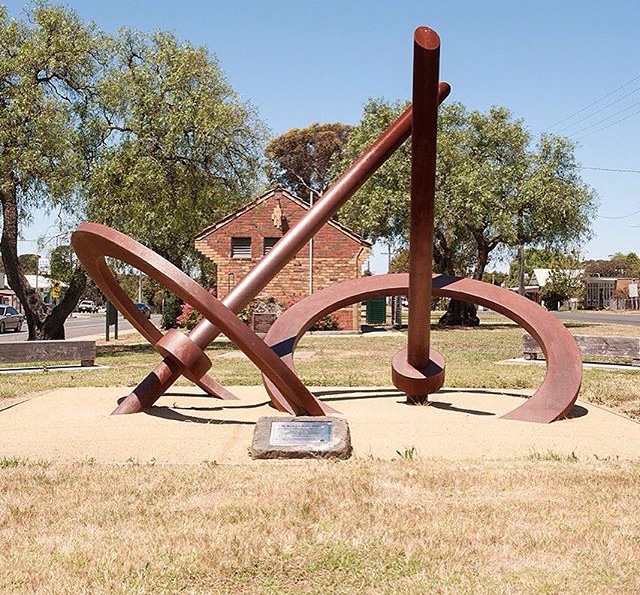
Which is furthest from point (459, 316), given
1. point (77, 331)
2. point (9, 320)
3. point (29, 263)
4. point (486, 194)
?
point (29, 263)

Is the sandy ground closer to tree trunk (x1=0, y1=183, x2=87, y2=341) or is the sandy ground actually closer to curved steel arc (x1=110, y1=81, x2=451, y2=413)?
curved steel arc (x1=110, y1=81, x2=451, y2=413)

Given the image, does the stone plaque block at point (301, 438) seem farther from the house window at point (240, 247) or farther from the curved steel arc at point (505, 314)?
the house window at point (240, 247)

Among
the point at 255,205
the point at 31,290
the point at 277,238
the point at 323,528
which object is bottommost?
the point at 323,528

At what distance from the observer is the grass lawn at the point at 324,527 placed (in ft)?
14.3

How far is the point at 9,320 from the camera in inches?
1729

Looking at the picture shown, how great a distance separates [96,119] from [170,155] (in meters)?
2.22

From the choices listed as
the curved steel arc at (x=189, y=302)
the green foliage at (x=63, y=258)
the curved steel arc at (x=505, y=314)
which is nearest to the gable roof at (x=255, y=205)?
the green foliage at (x=63, y=258)

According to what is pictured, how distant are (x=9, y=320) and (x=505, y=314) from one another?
124ft

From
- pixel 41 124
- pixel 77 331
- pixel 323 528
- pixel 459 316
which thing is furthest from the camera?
pixel 77 331

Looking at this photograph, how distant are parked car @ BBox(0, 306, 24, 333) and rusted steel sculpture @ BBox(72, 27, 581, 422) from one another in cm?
3471

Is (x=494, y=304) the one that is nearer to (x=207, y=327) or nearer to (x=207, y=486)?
(x=207, y=327)

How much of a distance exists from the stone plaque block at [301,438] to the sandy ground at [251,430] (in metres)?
0.19

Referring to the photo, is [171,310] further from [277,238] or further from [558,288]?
[558,288]

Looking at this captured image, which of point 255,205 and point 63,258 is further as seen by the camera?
point 255,205
